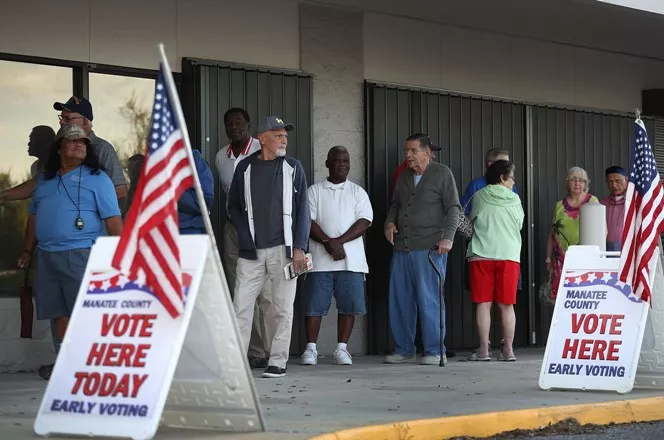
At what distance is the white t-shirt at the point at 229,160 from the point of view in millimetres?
12234

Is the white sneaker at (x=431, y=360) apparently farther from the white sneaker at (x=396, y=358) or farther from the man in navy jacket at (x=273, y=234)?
the man in navy jacket at (x=273, y=234)

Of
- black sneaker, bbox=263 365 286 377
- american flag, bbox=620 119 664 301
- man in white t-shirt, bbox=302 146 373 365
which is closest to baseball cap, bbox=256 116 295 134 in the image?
man in white t-shirt, bbox=302 146 373 365

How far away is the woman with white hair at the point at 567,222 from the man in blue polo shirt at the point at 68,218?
5.69 meters

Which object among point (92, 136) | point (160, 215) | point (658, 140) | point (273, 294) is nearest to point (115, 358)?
point (160, 215)

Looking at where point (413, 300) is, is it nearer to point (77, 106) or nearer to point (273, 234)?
point (273, 234)

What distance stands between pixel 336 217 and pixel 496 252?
1695mm

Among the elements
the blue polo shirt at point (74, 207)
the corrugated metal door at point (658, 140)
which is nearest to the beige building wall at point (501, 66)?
the corrugated metal door at point (658, 140)

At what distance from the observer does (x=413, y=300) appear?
1318 centimetres

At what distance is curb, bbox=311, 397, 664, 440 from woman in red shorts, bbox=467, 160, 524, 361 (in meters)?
3.90

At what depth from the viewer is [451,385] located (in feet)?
35.0

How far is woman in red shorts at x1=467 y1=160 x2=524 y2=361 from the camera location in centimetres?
1329

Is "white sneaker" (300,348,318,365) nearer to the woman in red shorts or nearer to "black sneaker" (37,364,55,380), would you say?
the woman in red shorts

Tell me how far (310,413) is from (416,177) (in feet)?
16.8

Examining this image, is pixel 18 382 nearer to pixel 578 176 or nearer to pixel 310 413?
pixel 310 413
